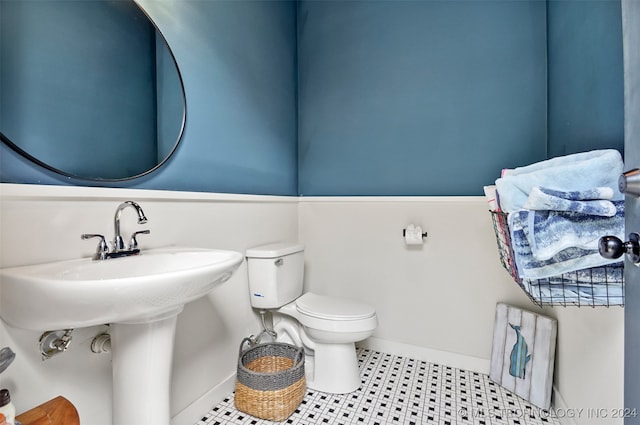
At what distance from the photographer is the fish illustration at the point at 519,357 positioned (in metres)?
1.52

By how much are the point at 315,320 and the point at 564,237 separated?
1138 mm

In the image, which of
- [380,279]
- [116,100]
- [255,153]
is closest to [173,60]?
[116,100]

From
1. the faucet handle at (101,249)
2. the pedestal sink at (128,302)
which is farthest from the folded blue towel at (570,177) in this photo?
the faucet handle at (101,249)

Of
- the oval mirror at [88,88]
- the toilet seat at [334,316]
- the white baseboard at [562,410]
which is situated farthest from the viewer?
the toilet seat at [334,316]

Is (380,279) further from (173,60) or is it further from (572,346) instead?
(173,60)

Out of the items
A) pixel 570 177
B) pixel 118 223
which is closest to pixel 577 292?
pixel 570 177

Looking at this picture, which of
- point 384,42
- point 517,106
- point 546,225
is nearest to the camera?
point 546,225

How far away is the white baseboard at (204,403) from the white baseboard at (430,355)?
90cm

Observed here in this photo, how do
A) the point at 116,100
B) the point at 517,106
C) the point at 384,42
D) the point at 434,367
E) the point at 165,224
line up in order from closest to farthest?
the point at 116,100 → the point at 165,224 → the point at 517,106 → the point at 434,367 → the point at 384,42

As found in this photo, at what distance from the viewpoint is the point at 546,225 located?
28.3 inches

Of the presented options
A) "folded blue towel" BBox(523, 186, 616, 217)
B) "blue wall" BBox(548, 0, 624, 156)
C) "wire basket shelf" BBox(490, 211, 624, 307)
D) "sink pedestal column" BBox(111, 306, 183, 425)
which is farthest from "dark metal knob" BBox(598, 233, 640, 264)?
"sink pedestal column" BBox(111, 306, 183, 425)

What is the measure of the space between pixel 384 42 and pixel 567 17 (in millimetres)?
961

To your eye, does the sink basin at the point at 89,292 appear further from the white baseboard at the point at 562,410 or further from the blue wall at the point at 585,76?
the white baseboard at the point at 562,410

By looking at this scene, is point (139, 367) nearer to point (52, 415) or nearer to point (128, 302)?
point (52, 415)
